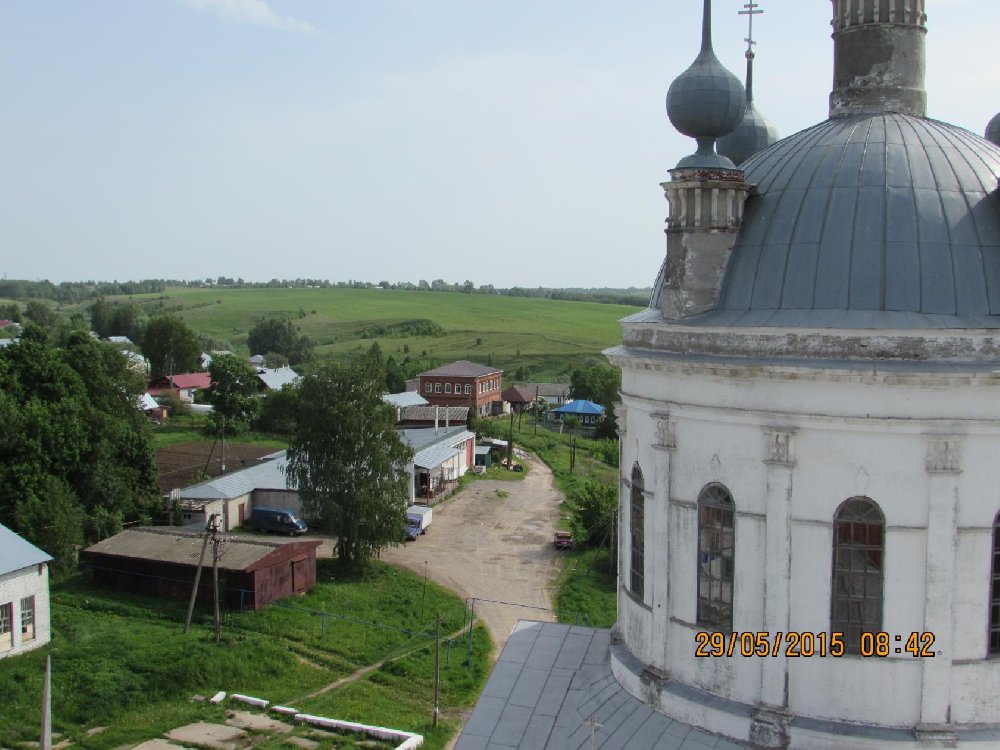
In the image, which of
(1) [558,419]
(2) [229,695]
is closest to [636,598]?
(2) [229,695]

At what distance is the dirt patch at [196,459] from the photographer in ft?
158

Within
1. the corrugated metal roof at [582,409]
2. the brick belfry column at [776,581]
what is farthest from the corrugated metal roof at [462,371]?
the brick belfry column at [776,581]

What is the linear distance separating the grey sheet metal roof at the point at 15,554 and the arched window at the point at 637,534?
20140 millimetres

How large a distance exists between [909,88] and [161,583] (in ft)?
89.5

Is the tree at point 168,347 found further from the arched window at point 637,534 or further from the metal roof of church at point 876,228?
the metal roof of church at point 876,228

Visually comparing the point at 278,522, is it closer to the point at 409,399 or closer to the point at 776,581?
the point at 409,399

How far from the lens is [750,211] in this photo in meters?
12.3

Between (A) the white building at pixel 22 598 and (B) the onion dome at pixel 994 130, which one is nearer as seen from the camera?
(B) the onion dome at pixel 994 130

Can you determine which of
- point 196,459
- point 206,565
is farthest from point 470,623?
point 196,459

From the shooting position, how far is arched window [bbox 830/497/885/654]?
10719mm

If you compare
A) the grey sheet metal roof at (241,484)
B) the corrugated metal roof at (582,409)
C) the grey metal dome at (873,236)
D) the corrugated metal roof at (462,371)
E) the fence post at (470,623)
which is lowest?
the fence post at (470,623)

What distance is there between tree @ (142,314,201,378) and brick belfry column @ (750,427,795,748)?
7806cm

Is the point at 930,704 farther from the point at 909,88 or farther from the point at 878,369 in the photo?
the point at 909,88

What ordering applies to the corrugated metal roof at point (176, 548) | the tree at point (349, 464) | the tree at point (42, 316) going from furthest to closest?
the tree at point (42, 316), the tree at point (349, 464), the corrugated metal roof at point (176, 548)
